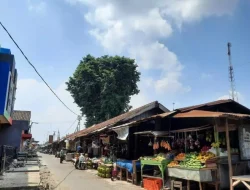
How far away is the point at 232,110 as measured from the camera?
480 inches

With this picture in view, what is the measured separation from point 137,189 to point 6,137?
1545 centimetres

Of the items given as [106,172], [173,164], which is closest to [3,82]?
[106,172]

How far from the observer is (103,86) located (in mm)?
31625

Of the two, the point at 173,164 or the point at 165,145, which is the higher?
the point at 165,145

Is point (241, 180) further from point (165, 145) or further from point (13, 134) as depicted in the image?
point (13, 134)

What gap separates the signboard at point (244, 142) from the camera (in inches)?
378

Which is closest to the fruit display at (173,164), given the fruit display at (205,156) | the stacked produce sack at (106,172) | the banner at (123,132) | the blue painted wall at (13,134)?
the fruit display at (205,156)

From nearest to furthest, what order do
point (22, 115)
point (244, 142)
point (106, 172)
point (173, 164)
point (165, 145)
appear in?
point (244, 142), point (173, 164), point (165, 145), point (106, 172), point (22, 115)

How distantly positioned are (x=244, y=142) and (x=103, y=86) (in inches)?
920

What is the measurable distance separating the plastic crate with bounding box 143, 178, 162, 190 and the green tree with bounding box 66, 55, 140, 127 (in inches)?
778

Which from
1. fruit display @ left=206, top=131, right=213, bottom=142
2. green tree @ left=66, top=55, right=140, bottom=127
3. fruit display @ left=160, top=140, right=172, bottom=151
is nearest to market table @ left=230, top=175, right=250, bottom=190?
fruit display @ left=206, top=131, right=213, bottom=142

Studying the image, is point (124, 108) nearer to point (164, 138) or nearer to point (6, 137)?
point (6, 137)

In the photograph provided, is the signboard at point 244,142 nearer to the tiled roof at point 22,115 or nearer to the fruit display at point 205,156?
the fruit display at point 205,156

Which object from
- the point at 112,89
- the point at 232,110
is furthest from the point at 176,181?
the point at 112,89
